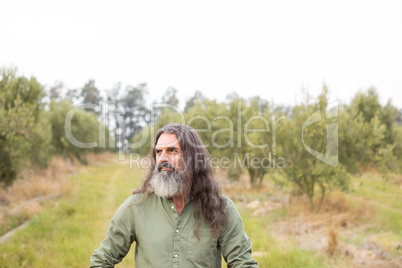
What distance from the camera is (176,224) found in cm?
243

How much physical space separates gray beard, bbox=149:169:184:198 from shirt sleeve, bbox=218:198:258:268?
17.2 inches

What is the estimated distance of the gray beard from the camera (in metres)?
2.50

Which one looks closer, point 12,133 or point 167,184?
point 167,184

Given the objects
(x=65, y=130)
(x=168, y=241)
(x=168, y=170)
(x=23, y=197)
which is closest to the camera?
(x=168, y=241)

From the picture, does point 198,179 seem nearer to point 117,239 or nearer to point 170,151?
point 170,151

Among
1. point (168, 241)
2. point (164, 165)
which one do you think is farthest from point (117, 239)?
point (164, 165)

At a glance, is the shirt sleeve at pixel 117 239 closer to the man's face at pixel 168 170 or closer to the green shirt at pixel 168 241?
the green shirt at pixel 168 241

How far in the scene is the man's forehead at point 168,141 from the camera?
268 cm

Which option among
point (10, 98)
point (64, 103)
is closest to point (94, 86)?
point (64, 103)

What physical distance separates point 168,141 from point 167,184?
1.24 ft

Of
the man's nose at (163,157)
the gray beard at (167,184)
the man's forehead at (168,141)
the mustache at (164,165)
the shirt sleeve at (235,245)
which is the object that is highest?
the man's forehead at (168,141)

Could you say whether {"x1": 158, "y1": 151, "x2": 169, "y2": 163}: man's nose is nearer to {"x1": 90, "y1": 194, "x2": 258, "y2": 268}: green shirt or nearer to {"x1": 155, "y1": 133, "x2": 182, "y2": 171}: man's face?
{"x1": 155, "y1": 133, "x2": 182, "y2": 171}: man's face

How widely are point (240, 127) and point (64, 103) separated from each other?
17.8 meters

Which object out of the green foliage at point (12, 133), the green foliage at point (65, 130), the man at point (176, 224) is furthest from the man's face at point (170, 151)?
the green foliage at point (65, 130)
